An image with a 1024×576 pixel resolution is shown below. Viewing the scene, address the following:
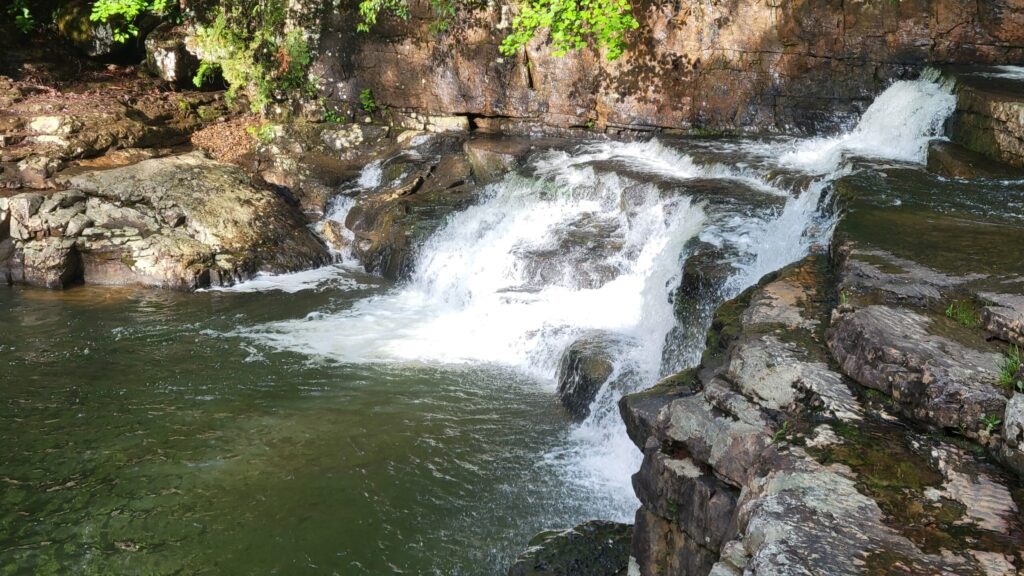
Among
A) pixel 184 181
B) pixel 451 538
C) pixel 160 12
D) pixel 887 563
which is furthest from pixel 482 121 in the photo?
pixel 887 563

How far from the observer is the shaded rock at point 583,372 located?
23.3ft

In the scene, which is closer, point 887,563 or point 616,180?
point 887,563

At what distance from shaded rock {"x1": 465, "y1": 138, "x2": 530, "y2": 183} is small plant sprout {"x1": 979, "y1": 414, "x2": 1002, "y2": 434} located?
920 centimetres

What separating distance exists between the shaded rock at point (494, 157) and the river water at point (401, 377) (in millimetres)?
448

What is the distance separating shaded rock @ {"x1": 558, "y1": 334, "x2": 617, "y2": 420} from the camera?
7.10 meters

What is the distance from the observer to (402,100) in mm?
14367

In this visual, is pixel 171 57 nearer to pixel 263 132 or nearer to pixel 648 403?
pixel 263 132

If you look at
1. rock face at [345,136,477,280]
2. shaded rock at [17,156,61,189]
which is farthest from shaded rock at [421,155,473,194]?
shaded rock at [17,156,61,189]

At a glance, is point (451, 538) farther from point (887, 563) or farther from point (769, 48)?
point (769, 48)

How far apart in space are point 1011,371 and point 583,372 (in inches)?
161

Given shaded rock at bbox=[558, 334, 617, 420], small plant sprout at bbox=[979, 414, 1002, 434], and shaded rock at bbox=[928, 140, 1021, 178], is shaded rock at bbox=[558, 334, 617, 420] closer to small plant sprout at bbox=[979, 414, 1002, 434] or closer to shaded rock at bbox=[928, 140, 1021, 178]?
small plant sprout at bbox=[979, 414, 1002, 434]

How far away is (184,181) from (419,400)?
6.55 m

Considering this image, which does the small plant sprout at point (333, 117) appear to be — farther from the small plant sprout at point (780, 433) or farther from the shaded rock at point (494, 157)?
the small plant sprout at point (780, 433)

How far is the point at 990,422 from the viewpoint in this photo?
3398 millimetres
